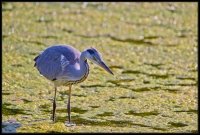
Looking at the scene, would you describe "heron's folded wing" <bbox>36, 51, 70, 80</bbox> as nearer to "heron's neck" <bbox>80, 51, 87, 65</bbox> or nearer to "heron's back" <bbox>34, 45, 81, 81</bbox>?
Answer: "heron's back" <bbox>34, 45, 81, 81</bbox>

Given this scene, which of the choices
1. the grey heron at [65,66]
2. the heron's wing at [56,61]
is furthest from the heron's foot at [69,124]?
the heron's wing at [56,61]

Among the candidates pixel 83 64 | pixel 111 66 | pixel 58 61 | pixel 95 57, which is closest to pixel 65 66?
pixel 58 61

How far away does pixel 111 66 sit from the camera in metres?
7.86

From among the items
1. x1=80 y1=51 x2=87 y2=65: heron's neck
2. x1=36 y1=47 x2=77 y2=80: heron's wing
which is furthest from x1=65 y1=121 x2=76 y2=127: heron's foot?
x1=80 y1=51 x2=87 y2=65: heron's neck

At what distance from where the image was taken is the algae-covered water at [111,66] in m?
5.91

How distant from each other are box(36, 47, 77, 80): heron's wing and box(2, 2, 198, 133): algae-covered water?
0.43 metres

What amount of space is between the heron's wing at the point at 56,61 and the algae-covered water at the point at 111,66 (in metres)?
0.43

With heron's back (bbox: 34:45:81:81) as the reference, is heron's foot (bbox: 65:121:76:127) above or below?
below

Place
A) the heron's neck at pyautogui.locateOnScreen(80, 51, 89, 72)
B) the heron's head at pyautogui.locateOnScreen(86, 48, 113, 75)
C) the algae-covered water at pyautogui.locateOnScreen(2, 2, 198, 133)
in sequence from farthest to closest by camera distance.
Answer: the algae-covered water at pyautogui.locateOnScreen(2, 2, 198, 133) → the heron's neck at pyautogui.locateOnScreen(80, 51, 89, 72) → the heron's head at pyautogui.locateOnScreen(86, 48, 113, 75)

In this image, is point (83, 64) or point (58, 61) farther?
point (58, 61)

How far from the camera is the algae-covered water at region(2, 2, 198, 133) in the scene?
19.4ft

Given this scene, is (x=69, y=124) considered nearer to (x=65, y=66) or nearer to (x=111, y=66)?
(x=65, y=66)

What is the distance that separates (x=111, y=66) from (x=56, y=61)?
2.16 m

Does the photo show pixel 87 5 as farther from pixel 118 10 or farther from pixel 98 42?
pixel 98 42
